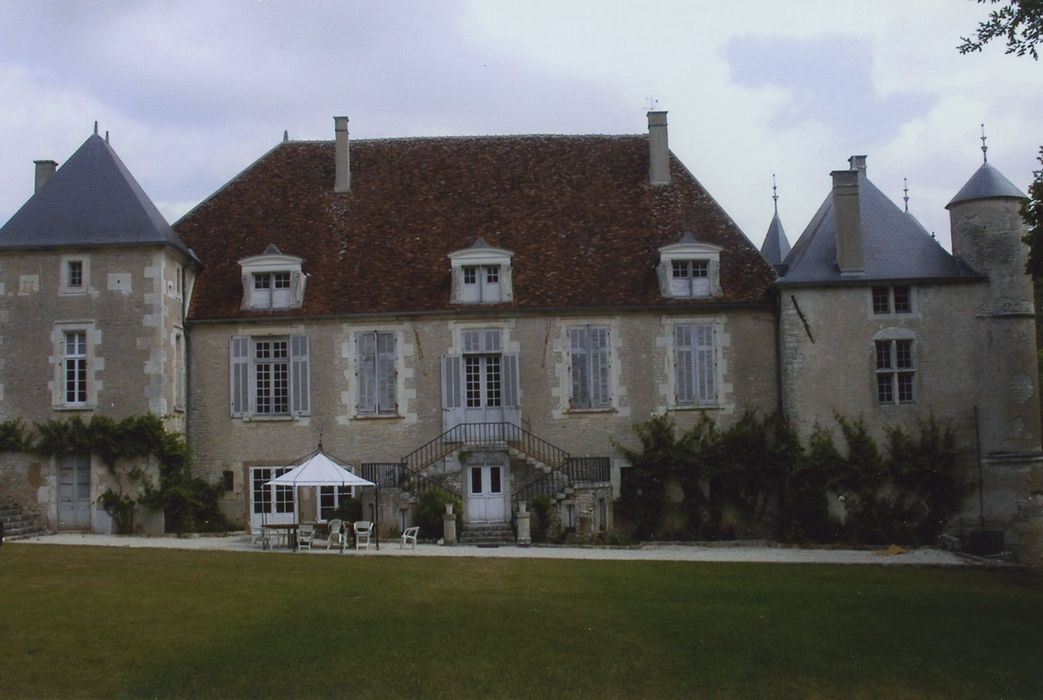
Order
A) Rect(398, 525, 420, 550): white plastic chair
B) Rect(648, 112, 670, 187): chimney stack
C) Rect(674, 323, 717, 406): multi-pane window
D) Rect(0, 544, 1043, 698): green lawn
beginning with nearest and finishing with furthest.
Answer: Rect(0, 544, 1043, 698): green lawn, Rect(398, 525, 420, 550): white plastic chair, Rect(674, 323, 717, 406): multi-pane window, Rect(648, 112, 670, 187): chimney stack

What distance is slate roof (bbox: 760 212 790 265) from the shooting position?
34469mm

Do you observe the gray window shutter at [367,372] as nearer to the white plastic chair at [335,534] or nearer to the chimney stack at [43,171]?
the white plastic chair at [335,534]

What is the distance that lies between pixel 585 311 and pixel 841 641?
43.8 feet

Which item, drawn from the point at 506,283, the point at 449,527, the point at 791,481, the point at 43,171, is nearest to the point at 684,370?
the point at 791,481

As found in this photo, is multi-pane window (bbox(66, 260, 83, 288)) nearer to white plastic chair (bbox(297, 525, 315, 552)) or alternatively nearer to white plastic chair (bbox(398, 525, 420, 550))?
white plastic chair (bbox(297, 525, 315, 552))

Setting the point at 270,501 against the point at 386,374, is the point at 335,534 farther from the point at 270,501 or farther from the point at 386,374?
the point at 386,374

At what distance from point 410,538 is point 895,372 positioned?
1056cm

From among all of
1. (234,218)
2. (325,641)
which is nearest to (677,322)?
(234,218)

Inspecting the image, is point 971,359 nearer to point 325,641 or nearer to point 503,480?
point 503,480

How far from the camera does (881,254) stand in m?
24.6

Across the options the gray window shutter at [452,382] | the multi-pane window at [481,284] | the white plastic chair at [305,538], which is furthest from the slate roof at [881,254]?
the white plastic chair at [305,538]

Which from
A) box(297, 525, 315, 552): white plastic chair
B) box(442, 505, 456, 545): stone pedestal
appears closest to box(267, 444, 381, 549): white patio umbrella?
box(297, 525, 315, 552): white plastic chair

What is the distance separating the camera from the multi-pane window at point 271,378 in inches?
985

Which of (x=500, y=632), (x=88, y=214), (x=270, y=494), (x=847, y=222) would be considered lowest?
(x=500, y=632)
